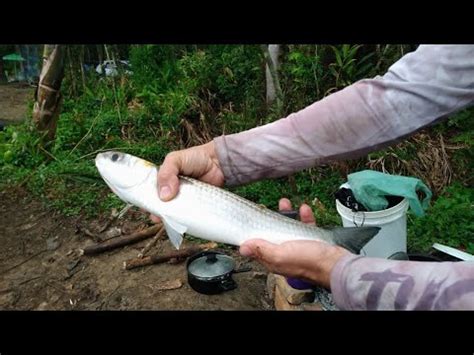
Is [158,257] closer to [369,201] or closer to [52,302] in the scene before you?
[52,302]

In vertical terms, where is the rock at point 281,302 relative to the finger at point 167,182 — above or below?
below

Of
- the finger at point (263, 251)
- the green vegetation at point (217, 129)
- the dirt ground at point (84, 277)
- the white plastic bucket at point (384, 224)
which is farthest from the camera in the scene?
the green vegetation at point (217, 129)

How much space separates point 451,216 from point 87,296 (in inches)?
129

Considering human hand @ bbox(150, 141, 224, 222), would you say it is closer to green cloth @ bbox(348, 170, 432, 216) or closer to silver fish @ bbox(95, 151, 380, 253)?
silver fish @ bbox(95, 151, 380, 253)

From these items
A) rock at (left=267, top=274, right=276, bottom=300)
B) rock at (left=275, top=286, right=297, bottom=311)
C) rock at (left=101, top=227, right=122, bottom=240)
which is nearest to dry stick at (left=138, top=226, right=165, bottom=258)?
rock at (left=101, top=227, right=122, bottom=240)

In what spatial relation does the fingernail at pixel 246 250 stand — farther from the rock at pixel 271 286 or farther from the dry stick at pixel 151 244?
the dry stick at pixel 151 244

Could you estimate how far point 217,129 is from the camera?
22.6 feet

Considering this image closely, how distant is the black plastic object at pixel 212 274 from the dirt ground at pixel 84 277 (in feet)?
0.20

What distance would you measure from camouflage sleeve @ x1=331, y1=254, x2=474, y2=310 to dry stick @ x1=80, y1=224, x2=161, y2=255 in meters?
3.04

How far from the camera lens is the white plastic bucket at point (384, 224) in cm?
379

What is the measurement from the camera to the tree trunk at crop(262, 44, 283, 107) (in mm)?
6070

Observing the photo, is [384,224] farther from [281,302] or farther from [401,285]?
[401,285]

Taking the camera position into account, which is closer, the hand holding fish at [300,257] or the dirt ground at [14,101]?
the hand holding fish at [300,257]

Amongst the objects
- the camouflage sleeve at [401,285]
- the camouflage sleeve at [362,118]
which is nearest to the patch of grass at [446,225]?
the camouflage sleeve at [362,118]
